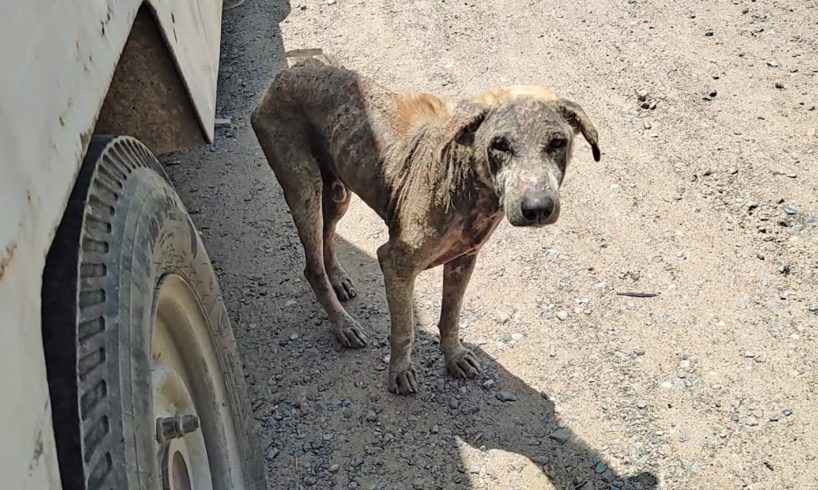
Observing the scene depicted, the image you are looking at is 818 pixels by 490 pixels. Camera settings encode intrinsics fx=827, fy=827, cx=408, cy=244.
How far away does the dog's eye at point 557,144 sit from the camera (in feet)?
10.6

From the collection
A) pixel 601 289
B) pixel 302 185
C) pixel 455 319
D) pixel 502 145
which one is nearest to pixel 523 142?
pixel 502 145

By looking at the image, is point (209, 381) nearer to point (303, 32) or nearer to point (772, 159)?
point (772, 159)

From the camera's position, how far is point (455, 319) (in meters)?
4.23

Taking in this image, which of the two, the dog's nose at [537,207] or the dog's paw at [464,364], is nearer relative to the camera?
the dog's nose at [537,207]

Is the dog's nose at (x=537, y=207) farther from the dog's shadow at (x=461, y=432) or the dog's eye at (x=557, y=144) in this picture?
the dog's shadow at (x=461, y=432)

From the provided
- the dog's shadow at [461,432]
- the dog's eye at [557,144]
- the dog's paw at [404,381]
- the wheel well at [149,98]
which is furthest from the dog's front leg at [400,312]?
the wheel well at [149,98]

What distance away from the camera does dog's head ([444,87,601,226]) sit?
123 inches

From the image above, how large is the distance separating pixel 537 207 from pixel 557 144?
0.33 meters

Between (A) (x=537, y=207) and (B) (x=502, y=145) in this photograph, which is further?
(B) (x=502, y=145)

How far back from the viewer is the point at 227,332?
10.1 ft

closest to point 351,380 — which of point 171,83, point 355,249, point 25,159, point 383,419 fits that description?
point 383,419

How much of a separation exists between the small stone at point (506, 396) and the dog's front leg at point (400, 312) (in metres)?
0.43

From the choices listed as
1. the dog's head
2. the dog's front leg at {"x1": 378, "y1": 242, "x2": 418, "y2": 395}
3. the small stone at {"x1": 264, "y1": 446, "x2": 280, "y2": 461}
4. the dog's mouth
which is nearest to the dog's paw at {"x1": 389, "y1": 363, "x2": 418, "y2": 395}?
the dog's front leg at {"x1": 378, "y1": 242, "x2": 418, "y2": 395}

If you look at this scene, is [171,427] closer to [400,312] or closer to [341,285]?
[400,312]
